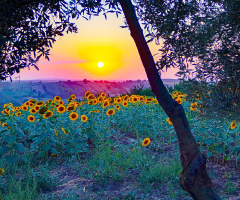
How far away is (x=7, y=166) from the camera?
23.9ft

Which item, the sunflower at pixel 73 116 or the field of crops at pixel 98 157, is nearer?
the field of crops at pixel 98 157

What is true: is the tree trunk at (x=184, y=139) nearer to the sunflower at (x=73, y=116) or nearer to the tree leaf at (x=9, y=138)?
the tree leaf at (x=9, y=138)

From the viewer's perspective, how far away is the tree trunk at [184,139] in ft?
15.2

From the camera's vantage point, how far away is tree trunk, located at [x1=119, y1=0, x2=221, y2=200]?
15.2 ft

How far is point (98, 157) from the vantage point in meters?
7.20

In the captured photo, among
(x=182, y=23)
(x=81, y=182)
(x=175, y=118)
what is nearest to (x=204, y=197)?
(x=175, y=118)

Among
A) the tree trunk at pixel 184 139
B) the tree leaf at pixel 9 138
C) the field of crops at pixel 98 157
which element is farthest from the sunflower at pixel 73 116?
the tree trunk at pixel 184 139

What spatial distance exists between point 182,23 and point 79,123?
387 centimetres

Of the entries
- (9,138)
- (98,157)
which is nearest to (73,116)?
(98,157)

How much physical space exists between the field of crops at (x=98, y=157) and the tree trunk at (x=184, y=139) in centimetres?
77

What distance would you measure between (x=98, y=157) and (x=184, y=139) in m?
3.02

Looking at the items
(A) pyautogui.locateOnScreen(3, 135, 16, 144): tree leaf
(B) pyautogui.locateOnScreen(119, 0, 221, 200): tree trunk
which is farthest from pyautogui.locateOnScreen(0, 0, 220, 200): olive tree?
(A) pyautogui.locateOnScreen(3, 135, 16, 144): tree leaf

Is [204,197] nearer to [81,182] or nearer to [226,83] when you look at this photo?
[226,83]

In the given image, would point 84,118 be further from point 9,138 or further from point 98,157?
point 9,138
